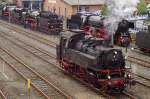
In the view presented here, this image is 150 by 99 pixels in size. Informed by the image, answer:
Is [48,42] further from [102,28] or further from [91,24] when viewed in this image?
[102,28]

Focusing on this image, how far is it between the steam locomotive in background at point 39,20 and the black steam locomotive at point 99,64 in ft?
68.7

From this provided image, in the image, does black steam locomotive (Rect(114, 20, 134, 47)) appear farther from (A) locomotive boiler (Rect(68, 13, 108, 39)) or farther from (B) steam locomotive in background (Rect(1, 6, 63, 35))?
(B) steam locomotive in background (Rect(1, 6, 63, 35))

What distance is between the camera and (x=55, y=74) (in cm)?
2428

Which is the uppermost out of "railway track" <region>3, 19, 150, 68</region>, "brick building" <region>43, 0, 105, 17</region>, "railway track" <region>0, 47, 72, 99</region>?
"brick building" <region>43, 0, 105, 17</region>

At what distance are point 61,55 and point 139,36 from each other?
994 cm

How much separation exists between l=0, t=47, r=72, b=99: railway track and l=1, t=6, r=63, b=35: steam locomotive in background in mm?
13079

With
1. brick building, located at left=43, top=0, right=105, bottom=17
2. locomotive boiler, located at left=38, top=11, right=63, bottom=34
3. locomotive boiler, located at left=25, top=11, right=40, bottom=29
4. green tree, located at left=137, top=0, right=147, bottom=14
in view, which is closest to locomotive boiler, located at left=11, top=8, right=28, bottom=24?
locomotive boiler, located at left=25, top=11, right=40, bottom=29

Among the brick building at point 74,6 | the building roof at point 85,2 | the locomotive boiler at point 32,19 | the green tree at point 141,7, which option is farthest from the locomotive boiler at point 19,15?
the green tree at point 141,7

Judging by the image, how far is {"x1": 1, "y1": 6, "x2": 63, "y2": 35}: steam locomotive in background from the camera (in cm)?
4369

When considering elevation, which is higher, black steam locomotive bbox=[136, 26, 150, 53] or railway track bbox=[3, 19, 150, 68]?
black steam locomotive bbox=[136, 26, 150, 53]

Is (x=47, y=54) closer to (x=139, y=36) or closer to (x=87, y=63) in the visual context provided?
(x=139, y=36)

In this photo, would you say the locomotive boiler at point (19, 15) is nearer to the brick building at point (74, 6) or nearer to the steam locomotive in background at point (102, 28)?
the brick building at point (74, 6)

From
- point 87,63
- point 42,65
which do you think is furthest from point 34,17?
point 87,63

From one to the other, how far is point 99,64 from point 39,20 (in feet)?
89.5
